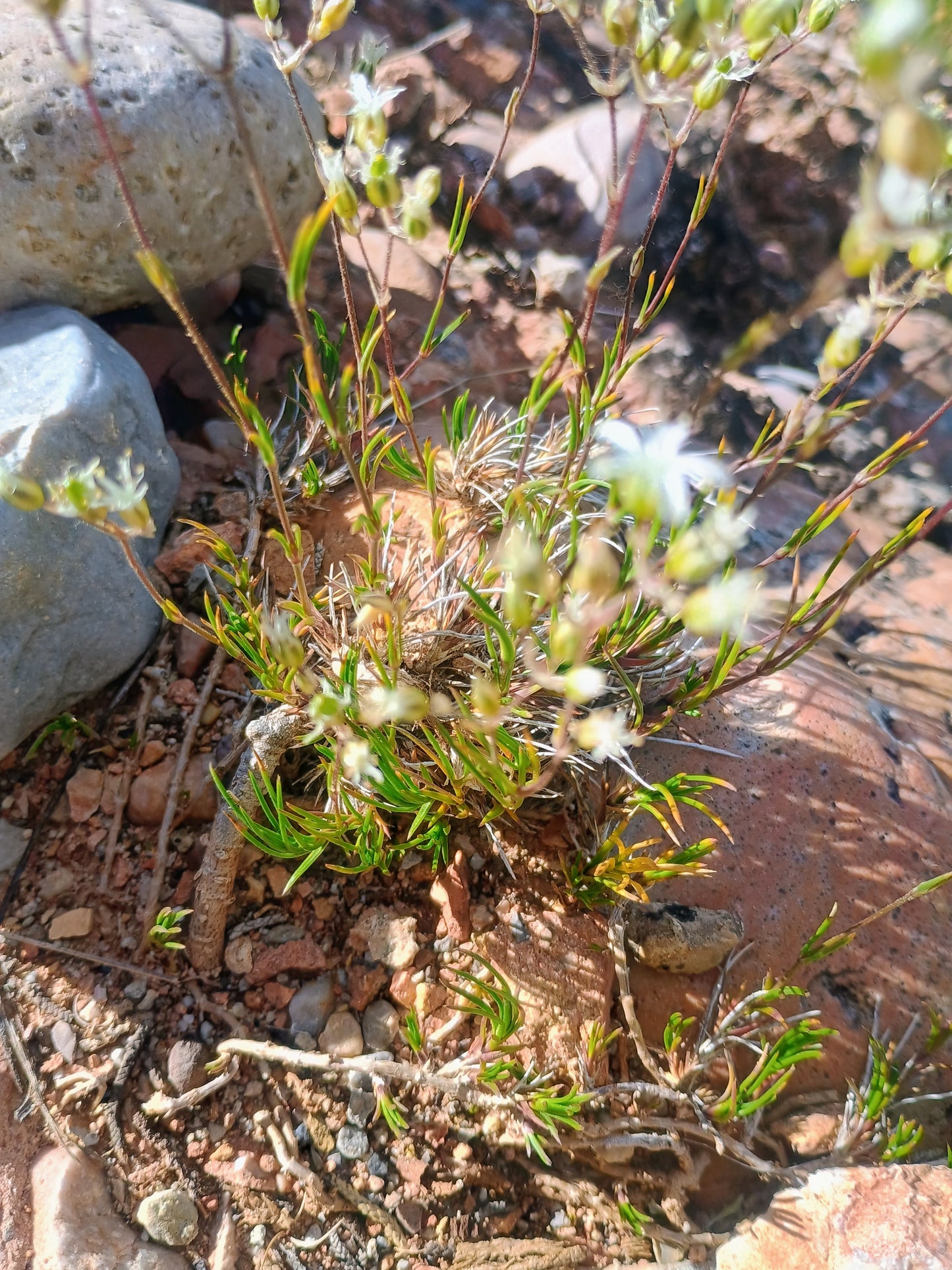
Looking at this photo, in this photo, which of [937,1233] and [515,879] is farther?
[515,879]

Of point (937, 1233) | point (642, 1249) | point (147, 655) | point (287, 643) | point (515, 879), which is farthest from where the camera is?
point (147, 655)

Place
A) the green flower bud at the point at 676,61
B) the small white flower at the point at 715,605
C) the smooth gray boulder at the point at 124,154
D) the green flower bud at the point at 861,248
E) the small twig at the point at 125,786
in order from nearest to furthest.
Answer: the green flower bud at the point at 861,248
the small white flower at the point at 715,605
the green flower bud at the point at 676,61
the small twig at the point at 125,786
the smooth gray boulder at the point at 124,154

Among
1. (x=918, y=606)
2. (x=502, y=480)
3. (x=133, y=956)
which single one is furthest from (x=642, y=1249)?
(x=918, y=606)

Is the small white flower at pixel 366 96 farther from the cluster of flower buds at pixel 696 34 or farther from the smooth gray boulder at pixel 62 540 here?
the smooth gray boulder at pixel 62 540

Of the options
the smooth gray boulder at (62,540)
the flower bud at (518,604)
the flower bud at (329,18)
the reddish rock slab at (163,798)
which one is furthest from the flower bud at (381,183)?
the reddish rock slab at (163,798)

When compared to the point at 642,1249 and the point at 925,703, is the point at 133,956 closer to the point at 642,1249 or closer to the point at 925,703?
the point at 642,1249

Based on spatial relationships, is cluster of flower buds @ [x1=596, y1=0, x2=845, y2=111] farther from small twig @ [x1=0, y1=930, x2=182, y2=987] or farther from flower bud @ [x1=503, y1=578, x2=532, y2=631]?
small twig @ [x1=0, y1=930, x2=182, y2=987]
